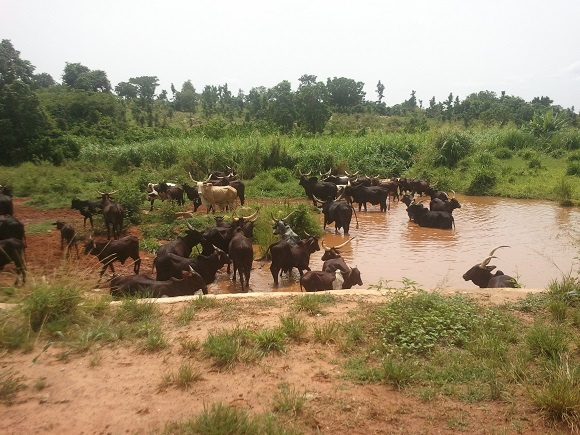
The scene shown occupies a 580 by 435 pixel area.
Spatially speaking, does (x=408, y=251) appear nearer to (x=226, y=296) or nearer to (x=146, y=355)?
(x=226, y=296)

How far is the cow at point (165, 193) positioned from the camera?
53.8ft

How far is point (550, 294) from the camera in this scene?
6.18 m

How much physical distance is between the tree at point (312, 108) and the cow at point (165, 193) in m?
22.3

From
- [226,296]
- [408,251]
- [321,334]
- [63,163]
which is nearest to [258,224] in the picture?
[408,251]

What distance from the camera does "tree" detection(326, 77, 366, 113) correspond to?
62281 millimetres

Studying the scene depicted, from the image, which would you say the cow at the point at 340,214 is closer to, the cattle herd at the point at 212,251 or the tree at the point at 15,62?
the cattle herd at the point at 212,251

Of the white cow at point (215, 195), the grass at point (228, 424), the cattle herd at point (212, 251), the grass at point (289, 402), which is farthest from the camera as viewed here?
the white cow at point (215, 195)

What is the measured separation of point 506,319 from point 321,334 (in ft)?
7.33

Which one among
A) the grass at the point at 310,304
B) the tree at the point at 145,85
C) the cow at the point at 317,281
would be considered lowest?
the cow at the point at 317,281

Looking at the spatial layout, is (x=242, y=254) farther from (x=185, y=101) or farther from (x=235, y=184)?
(x=185, y=101)

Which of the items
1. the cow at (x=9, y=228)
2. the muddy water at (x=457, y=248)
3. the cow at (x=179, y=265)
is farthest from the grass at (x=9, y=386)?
the cow at (x=9, y=228)

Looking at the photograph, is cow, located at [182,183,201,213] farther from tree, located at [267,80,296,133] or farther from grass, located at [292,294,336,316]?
tree, located at [267,80,296,133]

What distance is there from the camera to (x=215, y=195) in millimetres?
15258

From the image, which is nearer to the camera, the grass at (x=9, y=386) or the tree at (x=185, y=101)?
the grass at (x=9, y=386)
